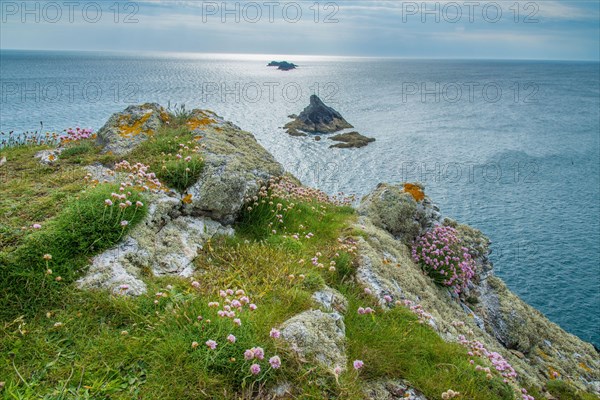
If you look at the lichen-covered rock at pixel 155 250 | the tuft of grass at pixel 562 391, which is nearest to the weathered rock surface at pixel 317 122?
the tuft of grass at pixel 562 391

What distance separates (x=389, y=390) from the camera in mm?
4469

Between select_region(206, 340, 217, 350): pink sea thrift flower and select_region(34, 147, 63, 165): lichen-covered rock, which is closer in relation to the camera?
select_region(206, 340, 217, 350): pink sea thrift flower

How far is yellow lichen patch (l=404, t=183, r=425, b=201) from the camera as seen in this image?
41.2ft

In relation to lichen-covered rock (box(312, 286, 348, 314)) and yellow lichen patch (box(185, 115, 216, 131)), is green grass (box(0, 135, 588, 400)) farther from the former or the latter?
yellow lichen patch (box(185, 115, 216, 131))

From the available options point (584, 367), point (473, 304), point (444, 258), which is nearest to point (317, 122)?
point (444, 258)

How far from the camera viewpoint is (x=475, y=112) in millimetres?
101125

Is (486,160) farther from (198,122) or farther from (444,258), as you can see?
(198,122)

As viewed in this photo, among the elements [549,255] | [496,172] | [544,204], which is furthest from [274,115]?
[549,255]

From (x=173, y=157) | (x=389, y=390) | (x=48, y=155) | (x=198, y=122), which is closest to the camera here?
(x=389, y=390)

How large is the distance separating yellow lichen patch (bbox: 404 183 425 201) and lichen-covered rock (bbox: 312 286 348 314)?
7.46 metres

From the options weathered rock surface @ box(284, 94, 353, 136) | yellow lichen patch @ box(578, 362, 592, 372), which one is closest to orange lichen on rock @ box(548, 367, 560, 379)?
yellow lichen patch @ box(578, 362, 592, 372)

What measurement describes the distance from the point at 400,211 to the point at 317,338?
8005mm

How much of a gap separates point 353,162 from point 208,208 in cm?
4881

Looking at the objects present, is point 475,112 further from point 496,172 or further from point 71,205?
point 71,205
